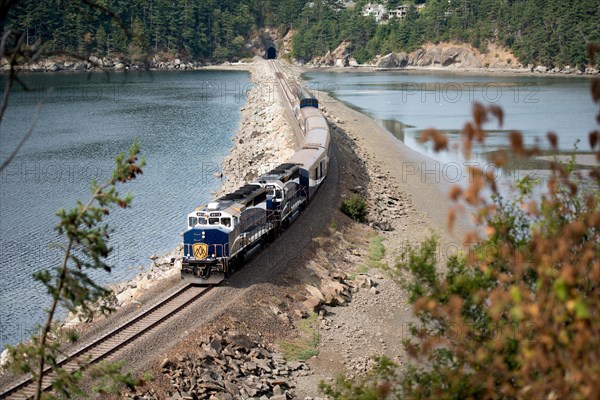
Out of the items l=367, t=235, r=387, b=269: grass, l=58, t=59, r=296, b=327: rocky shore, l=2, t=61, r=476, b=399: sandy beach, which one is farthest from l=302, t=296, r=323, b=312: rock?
l=367, t=235, r=387, b=269: grass

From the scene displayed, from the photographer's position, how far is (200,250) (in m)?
30.1

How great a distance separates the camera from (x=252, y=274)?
31.5 metres

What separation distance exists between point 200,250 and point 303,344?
5794mm

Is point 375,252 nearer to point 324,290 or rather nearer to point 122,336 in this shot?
point 324,290

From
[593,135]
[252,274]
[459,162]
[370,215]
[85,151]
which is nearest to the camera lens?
[593,135]

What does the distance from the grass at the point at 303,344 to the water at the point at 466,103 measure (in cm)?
2458

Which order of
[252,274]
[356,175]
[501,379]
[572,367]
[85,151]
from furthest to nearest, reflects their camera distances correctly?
[85,151] → [356,175] → [252,274] → [501,379] → [572,367]

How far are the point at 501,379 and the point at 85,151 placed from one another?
6733cm

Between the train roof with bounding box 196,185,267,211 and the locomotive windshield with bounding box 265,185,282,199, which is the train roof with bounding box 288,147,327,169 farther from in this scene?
the train roof with bounding box 196,185,267,211

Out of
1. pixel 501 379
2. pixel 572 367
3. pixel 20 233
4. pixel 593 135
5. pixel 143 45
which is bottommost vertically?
pixel 20 233

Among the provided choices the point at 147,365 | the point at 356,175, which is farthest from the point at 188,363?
the point at 356,175

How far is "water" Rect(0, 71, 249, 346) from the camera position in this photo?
39125mm


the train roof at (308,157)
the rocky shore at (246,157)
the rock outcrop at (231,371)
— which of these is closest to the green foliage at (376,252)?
the train roof at (308,157)

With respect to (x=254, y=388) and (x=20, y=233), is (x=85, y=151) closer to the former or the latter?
(x=20, y=233)
